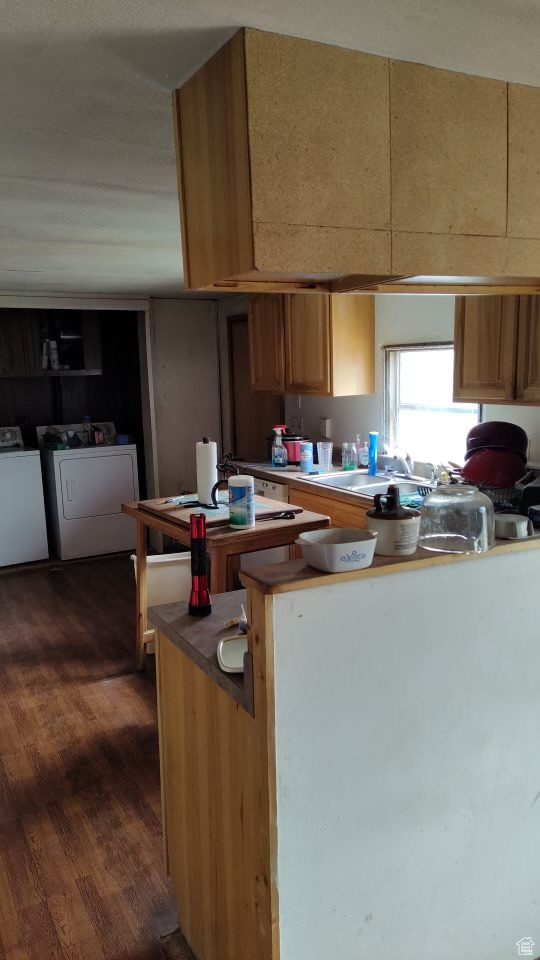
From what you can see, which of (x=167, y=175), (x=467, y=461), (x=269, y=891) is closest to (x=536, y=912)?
(x=269, y=891)

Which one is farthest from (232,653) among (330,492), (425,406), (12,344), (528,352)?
(12,344)

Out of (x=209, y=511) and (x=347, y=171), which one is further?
(x=209, y=511)

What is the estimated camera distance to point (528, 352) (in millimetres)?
2977

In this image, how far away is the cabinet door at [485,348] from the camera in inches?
120

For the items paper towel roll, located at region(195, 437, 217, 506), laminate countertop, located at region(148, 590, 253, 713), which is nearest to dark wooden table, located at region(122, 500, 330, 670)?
paper towel roll, located at region(195, 437, 217, 506)

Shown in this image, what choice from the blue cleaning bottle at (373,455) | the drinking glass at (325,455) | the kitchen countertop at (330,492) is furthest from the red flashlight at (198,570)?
the drinking glass at (325,455)

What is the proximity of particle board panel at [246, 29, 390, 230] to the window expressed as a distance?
244 centimetres

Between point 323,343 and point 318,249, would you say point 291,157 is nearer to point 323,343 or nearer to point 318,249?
point 318,249

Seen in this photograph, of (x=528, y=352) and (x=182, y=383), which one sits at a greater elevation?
(x=528, y=352)

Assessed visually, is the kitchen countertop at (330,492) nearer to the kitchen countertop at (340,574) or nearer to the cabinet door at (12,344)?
the kitchen countertop at (340,574)

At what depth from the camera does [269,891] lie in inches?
58.8

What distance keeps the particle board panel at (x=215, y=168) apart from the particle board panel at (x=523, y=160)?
68 cm

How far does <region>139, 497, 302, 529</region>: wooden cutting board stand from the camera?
3.14 m

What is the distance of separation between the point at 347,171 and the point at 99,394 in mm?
5569
